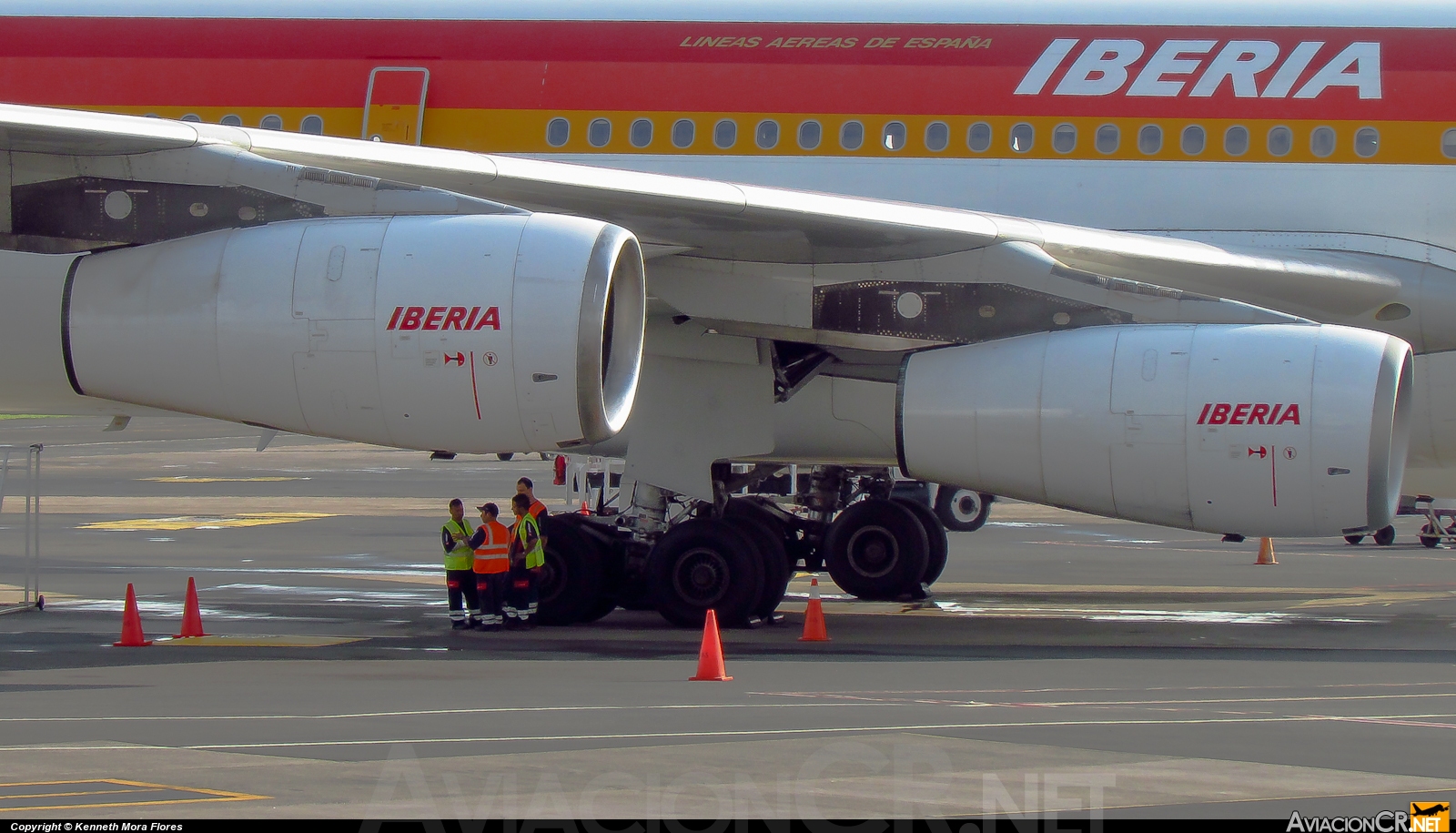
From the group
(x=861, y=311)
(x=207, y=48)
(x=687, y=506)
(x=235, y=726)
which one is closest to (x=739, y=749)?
(x=235, y=726)

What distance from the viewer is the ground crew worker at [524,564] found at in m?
14.4

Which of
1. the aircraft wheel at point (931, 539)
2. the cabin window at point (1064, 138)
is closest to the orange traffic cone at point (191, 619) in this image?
the aircraft wheel at point (931, 539)

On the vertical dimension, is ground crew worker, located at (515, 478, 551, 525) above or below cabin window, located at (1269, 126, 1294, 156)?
below

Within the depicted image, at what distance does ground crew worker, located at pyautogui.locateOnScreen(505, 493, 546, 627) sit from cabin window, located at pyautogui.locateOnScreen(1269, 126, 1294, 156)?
21.6ft

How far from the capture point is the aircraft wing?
11.5 metres

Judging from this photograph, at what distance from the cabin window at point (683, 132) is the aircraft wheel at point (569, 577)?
3322mm

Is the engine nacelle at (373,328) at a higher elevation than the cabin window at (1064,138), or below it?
below

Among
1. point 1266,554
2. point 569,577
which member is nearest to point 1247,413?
point 569,577

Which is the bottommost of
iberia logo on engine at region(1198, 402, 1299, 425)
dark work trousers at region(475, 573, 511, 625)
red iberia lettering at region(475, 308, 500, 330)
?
dark work trousers at region(475, 573, 511, 625)

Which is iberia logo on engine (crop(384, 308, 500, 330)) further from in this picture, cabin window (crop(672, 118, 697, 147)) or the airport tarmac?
cabin window (crop(672, 118, 697, 147))

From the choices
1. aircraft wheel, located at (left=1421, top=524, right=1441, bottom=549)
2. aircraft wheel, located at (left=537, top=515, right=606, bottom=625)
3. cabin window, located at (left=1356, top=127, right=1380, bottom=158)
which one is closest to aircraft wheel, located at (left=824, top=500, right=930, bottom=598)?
aircraft wheel, located at (left=537, top=515, right=606, bottom=625)

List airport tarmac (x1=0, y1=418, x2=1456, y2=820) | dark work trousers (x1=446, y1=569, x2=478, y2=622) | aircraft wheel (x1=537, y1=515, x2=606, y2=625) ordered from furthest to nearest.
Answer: aircraft wheel (x1=537, y1=515, x2=606, y2=625) < dark work trousers (x1=446, y1=569, x2=478, y2=622) < airport tarmac (x1=0, y1=418, x2=1456, y2=820)

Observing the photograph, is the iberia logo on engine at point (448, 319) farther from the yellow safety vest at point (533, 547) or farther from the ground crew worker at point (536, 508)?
the ground crew worker at point (536, 508)

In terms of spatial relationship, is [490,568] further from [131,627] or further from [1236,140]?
[1236,140]
